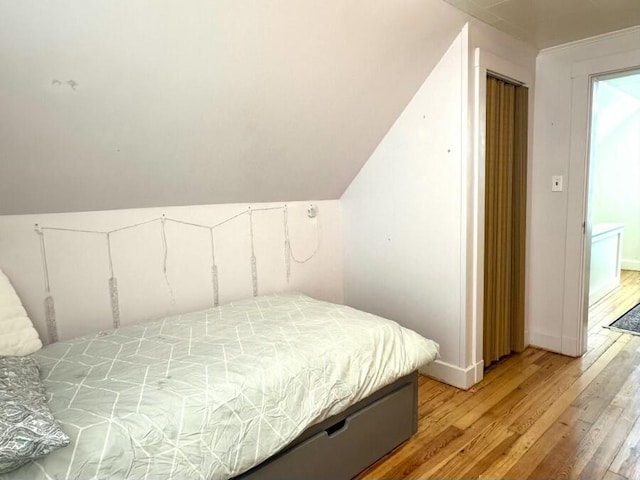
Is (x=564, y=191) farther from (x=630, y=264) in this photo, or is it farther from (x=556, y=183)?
(x=630, y=264)

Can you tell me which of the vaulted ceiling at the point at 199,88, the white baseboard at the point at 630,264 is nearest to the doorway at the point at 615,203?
the white baseboard at the point at 630,264

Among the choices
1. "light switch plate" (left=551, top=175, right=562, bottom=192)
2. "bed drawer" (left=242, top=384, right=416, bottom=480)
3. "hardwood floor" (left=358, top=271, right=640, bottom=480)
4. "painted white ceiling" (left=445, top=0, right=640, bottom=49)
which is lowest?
"hardwood floor" (left=358, top=271, right=640, bottom=480)

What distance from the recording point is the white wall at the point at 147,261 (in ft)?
6.03

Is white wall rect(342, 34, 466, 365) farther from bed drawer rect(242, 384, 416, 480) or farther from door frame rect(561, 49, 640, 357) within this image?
door frame rect(561, 49, 640, 357)

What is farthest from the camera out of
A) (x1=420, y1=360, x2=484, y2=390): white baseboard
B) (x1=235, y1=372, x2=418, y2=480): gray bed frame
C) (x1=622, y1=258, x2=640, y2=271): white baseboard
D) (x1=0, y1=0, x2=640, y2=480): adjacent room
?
(x1=622, y1=258, x2=640, y2=271): white baseboard

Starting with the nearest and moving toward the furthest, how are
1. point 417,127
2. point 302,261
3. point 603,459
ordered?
point 603,459 < point 417,127 < point 302,261

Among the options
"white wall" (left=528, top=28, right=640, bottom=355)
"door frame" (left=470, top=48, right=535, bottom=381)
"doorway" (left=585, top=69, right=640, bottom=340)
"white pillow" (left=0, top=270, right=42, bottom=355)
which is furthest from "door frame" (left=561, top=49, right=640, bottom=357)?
"white pillow" (left=0, top=270, right=42, bottom=355)

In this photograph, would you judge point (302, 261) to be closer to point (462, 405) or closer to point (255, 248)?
point (255, 248)

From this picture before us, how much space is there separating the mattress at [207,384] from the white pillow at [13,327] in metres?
0.09

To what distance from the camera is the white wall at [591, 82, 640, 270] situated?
5320 mm

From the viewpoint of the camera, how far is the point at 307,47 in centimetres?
186

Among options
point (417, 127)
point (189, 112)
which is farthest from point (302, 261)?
point (189, 112)

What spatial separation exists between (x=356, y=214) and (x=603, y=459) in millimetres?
1944

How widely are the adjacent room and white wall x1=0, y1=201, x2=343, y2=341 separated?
0.04ft
